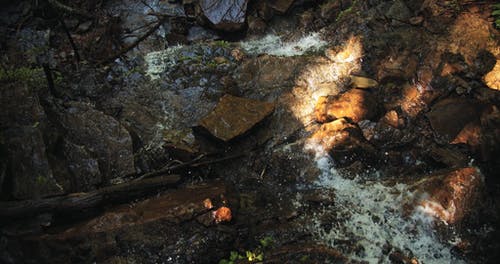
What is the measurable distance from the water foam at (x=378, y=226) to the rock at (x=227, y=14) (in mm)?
4349

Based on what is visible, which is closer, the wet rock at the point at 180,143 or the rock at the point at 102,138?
the rock at the point at 102,138

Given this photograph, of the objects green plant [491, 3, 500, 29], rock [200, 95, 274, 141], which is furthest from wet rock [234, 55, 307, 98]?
green plant [491, 3, 500, 29]

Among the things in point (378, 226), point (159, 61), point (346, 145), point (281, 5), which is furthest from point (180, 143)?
point (281, 5)

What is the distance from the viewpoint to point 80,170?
488cm

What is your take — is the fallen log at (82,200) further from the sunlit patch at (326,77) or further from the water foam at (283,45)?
the water foam at (283,45)

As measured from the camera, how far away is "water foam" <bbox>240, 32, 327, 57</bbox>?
733 cm

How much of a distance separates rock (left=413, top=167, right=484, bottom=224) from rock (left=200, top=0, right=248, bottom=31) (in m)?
5.01

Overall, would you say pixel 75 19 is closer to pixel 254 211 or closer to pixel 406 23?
pixel 254 211

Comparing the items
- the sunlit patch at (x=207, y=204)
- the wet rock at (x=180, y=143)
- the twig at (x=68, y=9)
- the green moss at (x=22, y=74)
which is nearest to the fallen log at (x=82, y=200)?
the wet rock at (x=180, y=143)

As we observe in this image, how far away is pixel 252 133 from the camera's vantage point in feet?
19.2

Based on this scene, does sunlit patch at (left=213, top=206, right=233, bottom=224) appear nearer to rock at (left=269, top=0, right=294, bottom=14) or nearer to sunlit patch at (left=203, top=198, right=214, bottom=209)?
sunlit patch at (left=203, top=198, right=214, bottom=209)

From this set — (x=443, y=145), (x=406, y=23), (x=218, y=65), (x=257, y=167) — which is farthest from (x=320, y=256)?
(x=406, y=23)

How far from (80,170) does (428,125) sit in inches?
215

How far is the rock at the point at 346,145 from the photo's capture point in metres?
5.50
